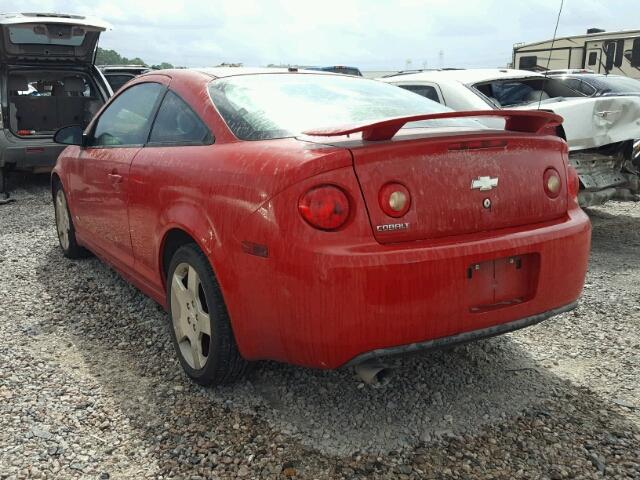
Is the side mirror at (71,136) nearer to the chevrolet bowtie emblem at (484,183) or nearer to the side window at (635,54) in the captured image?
the chevrolet bowtie emblem at (484,183)

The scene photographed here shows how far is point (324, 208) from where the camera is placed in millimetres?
2139

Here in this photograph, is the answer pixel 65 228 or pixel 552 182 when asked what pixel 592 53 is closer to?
pixel 65 228

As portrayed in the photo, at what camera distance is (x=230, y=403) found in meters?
2.74

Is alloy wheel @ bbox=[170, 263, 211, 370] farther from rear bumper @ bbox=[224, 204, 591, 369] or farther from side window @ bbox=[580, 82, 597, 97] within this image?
side window @ bbox=[580, 82, 597, 97]

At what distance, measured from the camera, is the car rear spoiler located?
2193 millimetres

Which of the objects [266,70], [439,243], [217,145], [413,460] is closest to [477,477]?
[413,460]

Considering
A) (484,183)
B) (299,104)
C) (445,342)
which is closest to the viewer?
(445,342)

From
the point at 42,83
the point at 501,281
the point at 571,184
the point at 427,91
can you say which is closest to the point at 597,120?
the point at 427,91

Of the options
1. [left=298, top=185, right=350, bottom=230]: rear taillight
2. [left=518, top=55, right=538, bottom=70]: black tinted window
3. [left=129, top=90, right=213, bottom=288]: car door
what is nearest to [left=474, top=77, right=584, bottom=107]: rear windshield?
[left=129, top=90, right=213, bottom=288]: car door

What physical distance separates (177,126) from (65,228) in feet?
7.87

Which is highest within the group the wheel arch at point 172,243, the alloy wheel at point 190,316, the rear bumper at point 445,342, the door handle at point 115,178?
the door handle at point 115,178

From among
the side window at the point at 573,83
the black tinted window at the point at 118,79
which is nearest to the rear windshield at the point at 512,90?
the side window at the point at 573,83

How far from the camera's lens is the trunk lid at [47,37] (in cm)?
710

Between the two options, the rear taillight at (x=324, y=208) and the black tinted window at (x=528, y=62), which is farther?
the black tinted window at (x=528, y=62)
